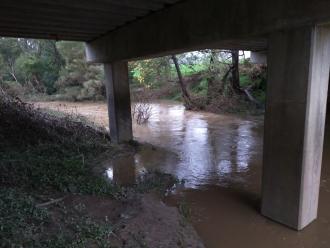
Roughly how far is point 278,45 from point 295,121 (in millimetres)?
1131

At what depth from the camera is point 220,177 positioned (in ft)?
23.6

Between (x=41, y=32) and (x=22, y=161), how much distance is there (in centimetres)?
381

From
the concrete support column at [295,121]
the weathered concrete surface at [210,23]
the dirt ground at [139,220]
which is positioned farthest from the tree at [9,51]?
the concrete support column at [295,121]

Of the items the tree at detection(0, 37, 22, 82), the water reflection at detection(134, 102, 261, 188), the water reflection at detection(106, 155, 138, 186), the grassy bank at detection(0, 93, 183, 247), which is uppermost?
the tree at detection(0, 37, 22, 82)

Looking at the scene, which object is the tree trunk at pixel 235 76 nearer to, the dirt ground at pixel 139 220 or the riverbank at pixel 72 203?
the riverbank at pixel 72 203

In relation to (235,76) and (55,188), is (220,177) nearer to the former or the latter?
(55,188)

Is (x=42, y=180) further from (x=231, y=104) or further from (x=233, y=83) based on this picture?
(x=233, y=83)

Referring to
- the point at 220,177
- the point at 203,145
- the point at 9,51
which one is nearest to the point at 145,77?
the point at 203,145

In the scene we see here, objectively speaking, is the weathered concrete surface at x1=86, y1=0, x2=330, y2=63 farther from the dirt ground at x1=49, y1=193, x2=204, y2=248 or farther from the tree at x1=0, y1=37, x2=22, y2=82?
the tree at x1=0, y1=37, x2=22, y2=82

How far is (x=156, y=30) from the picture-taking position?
22.9ft

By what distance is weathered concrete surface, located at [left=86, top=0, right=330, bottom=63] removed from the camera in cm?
417

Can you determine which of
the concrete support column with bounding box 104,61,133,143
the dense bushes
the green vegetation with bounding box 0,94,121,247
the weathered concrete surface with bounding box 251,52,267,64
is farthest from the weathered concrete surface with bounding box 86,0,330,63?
the dense bushes

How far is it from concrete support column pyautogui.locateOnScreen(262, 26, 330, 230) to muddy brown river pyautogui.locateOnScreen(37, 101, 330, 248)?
381 millimetres

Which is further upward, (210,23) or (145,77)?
(210,23)
